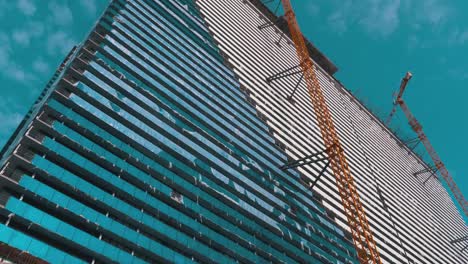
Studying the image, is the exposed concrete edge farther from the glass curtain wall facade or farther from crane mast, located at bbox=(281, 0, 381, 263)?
the glass curtain wall facade

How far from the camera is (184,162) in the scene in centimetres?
5684

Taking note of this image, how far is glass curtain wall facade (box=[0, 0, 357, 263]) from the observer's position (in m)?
39.9

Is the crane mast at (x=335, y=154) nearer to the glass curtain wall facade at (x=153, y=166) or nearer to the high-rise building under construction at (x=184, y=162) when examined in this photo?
the high-rise building under construction at (x=184, y=162)

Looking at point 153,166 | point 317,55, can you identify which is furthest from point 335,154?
point 317,55

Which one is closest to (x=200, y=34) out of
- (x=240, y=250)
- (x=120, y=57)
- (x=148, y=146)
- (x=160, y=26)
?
(x=160, y=26)

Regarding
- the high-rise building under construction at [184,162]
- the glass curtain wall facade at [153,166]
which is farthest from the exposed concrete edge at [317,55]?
the glass curtain wall facade at [153,166]

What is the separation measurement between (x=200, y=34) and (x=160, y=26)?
1019 centimetres

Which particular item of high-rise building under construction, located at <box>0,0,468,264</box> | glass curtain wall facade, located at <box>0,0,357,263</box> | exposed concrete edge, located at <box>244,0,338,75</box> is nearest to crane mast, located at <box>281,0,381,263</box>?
high-rise building under construction, located at <box>0,0,468,264</box>

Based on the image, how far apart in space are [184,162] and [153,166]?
19.0 ft

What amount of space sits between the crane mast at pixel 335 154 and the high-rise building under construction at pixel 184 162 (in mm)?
4908

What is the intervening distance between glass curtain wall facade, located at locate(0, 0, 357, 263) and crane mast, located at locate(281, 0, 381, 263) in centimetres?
682

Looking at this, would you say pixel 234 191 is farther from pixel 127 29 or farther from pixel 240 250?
pixel 127 29

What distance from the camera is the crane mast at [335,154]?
2420 inches

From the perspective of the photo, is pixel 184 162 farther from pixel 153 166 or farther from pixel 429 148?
pixel 429 148
